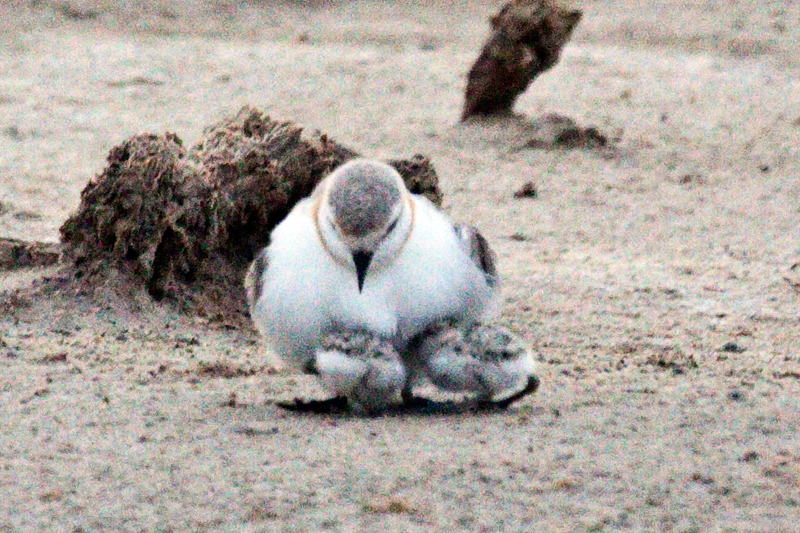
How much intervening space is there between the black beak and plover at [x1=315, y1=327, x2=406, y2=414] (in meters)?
0.19

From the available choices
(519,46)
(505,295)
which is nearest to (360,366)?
(505,295)

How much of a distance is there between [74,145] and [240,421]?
590 cm

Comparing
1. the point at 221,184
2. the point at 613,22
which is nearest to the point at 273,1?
the point at 613,22

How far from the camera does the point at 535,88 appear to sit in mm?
12469

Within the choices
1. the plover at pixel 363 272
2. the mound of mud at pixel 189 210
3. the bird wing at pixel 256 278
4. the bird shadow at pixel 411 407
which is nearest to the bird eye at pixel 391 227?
the plover at pixel 363 272

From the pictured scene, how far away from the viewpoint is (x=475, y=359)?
16.8 feet

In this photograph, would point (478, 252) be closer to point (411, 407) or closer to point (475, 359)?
point (475, 359)

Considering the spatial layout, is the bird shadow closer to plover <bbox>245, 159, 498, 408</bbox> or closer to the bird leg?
the bird leg

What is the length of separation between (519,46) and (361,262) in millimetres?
5698

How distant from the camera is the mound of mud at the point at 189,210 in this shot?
6.65 meters

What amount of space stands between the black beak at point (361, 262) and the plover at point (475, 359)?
0.34m

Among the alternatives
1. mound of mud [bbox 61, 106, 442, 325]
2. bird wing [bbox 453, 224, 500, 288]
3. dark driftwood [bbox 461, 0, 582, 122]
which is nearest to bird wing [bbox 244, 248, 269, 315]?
bird wing [bbox 453, 224, 500, 288]

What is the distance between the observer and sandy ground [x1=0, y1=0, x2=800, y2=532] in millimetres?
4133

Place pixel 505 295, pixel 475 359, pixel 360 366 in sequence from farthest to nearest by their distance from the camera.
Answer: pixel 505 295 < pixel 475 359 < pixel 360 366
